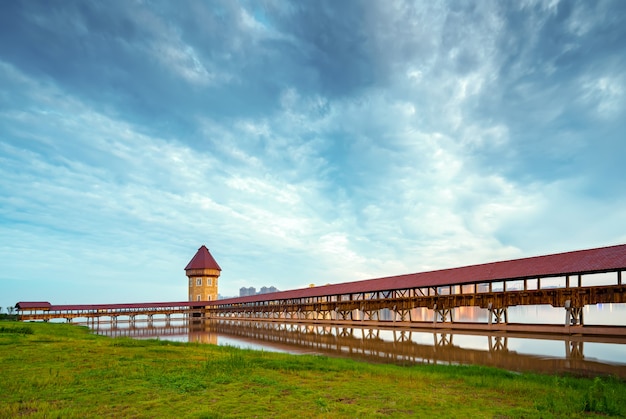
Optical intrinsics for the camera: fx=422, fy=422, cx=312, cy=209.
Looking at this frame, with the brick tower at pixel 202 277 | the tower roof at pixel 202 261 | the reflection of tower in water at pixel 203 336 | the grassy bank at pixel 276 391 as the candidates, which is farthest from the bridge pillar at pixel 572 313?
the tower roof at pixel 202 261

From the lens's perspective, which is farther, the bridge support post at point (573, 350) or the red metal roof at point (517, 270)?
the red metal roof at point (517, 270)

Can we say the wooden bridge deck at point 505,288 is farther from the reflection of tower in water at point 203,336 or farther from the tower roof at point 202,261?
the tower roof at point 202,261

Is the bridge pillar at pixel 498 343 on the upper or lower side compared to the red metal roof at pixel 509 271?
lower

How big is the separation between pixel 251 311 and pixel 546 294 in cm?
4936

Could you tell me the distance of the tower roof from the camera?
278 ft

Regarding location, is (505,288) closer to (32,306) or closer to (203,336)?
(203,336)

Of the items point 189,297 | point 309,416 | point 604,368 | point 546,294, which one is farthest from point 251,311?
point 309,416

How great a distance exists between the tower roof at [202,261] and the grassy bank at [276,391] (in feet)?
237

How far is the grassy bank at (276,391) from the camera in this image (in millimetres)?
7562

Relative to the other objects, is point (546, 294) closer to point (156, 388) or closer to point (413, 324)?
point (413, 324)

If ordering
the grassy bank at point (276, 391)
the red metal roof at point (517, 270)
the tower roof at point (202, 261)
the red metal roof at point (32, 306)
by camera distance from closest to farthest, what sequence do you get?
the grassy bank at point (276, 391) → the red metal roof at point (517, 270) → the red metal roof at point (32, 306) → the tower roof at point (202, 261)

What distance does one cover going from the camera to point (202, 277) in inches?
3300

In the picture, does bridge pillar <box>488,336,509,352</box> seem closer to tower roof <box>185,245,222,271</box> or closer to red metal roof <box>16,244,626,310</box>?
red metal roof <box>16,244,626,310</box>

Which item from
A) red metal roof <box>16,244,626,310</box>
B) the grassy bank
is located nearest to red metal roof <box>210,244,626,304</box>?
red metal roof <box>16,244,626,310</box>
